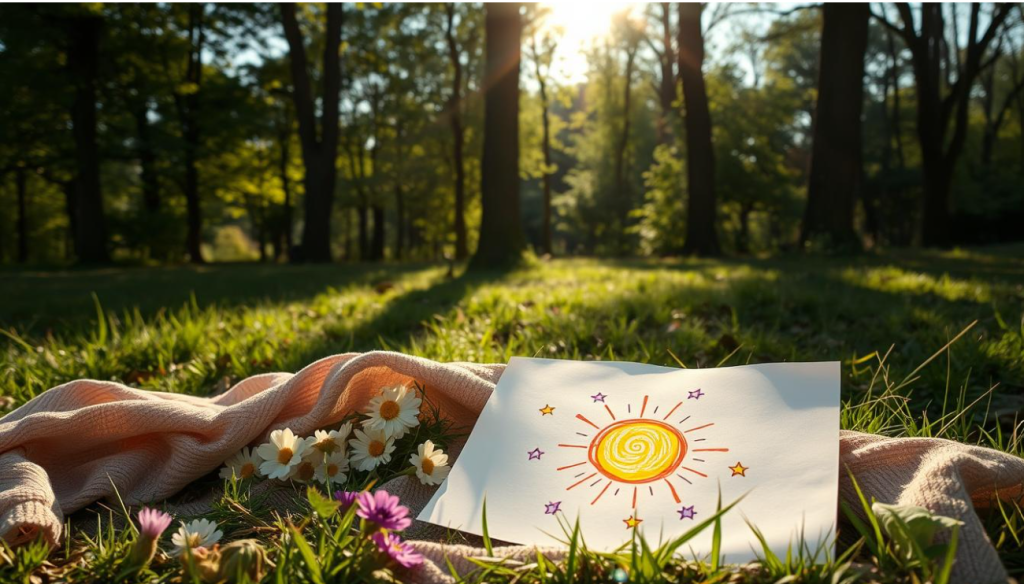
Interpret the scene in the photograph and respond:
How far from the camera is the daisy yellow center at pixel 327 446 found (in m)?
1.48

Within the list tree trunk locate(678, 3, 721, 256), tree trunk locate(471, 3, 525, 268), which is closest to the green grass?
tree trunk locate(471, 3, 525, 268)

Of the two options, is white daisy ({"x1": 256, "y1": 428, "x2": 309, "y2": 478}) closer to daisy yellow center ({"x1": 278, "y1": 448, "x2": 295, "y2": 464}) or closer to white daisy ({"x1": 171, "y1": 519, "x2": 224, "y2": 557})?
daisy yellow center ({"x1": 278, "y1": 448, "x2": 295, "y2": 464})

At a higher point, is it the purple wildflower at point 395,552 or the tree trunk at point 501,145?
the tree trunk at point 501,145

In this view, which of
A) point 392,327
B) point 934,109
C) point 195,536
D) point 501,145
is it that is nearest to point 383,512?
point 195,536

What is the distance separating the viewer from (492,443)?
4.58 feet

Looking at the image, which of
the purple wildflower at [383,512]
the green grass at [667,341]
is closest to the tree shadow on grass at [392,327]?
the green grass at [667,341]

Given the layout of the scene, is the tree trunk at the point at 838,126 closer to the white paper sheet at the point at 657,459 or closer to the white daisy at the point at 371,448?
the white paper sheet at the point at 657,459

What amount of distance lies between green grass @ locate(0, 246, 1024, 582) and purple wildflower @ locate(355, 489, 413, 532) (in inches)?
6.1

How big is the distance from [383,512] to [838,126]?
407 inches

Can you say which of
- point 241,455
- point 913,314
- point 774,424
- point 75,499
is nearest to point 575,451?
point 774,424

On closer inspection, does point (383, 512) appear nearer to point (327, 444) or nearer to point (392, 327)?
point (327, 444)

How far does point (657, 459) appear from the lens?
1.29 metres

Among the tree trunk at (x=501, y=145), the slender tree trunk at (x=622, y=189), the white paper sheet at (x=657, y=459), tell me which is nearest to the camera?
the white paper sheet at (x=657, y=459)

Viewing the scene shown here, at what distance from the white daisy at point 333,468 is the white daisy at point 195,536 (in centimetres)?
29
